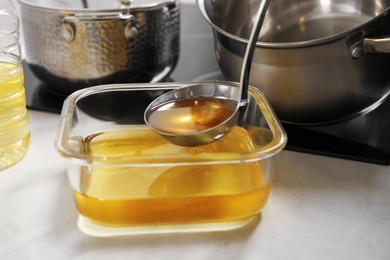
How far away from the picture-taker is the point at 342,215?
0.60 meters

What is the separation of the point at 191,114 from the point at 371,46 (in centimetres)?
24

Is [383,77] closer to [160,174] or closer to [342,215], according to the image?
[342,215]

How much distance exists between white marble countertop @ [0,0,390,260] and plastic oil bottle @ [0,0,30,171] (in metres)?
0.02

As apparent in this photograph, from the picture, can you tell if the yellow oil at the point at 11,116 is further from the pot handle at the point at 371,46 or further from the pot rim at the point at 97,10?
the pot handle at the point at 371,46

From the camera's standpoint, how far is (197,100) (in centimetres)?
67

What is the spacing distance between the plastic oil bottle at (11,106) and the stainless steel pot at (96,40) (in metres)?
0.06

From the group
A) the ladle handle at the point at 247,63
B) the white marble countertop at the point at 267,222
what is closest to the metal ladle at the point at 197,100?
the ladle handle at the point at 247,63

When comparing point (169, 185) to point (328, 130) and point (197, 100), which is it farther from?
point (328, 130)

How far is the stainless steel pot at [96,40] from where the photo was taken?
0.76 meters

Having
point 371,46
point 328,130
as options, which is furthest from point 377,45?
point 328,130

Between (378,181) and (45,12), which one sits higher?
(45,12)

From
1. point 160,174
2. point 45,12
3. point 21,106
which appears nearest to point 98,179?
point 160,174

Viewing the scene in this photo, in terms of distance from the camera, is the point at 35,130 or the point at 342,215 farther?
the point at 35,130

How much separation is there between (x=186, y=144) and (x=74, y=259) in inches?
7.1
